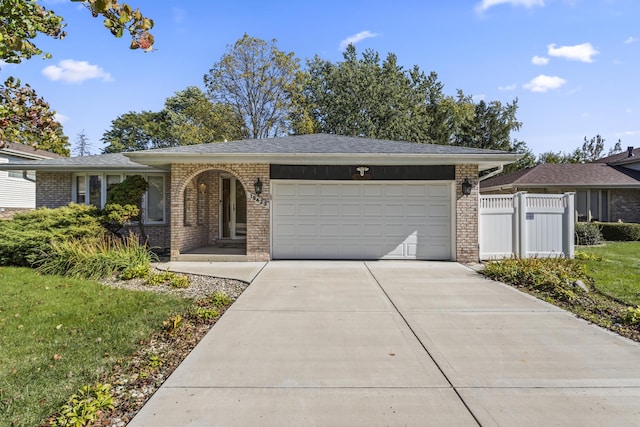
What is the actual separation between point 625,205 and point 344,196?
17.0 m

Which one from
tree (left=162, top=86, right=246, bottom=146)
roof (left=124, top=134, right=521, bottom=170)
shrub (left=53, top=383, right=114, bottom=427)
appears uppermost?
tree (left=162, top=86, right=246, bottom=146)

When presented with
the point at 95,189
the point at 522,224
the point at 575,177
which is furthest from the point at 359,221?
the point at 575,177

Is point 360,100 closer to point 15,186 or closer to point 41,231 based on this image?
point 15,186

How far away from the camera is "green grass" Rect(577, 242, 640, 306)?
20.7ft

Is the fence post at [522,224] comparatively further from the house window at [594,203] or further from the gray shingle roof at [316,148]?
the house window at [594,203]

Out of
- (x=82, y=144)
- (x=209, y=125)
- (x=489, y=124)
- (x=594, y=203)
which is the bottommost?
(x=594, y=203)

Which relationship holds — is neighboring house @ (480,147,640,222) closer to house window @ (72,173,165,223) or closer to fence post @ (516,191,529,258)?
fence post @ (516,191,529,258)

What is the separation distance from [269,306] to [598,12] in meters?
8.98

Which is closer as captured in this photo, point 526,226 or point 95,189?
point 526,226

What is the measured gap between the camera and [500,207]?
394 inches

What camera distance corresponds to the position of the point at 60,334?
4426mm

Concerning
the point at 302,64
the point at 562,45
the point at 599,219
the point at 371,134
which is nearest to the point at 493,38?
the point at 562,45

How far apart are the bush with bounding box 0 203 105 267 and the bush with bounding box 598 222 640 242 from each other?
19.3 m

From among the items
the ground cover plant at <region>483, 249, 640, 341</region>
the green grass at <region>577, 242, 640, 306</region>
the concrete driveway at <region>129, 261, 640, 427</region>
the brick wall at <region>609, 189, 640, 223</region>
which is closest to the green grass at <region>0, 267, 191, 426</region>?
the concrete driveway at <region>129, 261, 640, 427</region>
